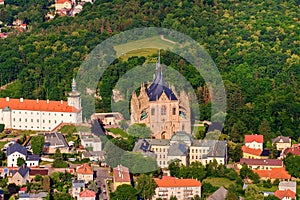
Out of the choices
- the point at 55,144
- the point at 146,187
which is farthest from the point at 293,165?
the point at 55,144

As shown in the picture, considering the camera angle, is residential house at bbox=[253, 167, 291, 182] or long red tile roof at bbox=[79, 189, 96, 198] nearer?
long red tile roof at bbox=[79, 189, 96, 198]

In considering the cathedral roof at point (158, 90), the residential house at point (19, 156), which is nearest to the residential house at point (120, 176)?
the residential house at point (19, 156)

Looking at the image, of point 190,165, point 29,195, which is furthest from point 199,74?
point 29,195

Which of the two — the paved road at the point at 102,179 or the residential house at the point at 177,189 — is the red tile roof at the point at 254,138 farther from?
the paved road at the point at 102,179

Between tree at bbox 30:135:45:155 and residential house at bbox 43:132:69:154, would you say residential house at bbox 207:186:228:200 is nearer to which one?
residential house at bbox 43:132:69:154

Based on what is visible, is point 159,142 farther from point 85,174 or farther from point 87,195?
point 87,195

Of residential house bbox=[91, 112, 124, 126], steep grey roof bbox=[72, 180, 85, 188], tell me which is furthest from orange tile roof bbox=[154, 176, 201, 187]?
residential house bbox=[91, 112, 124, 126]
